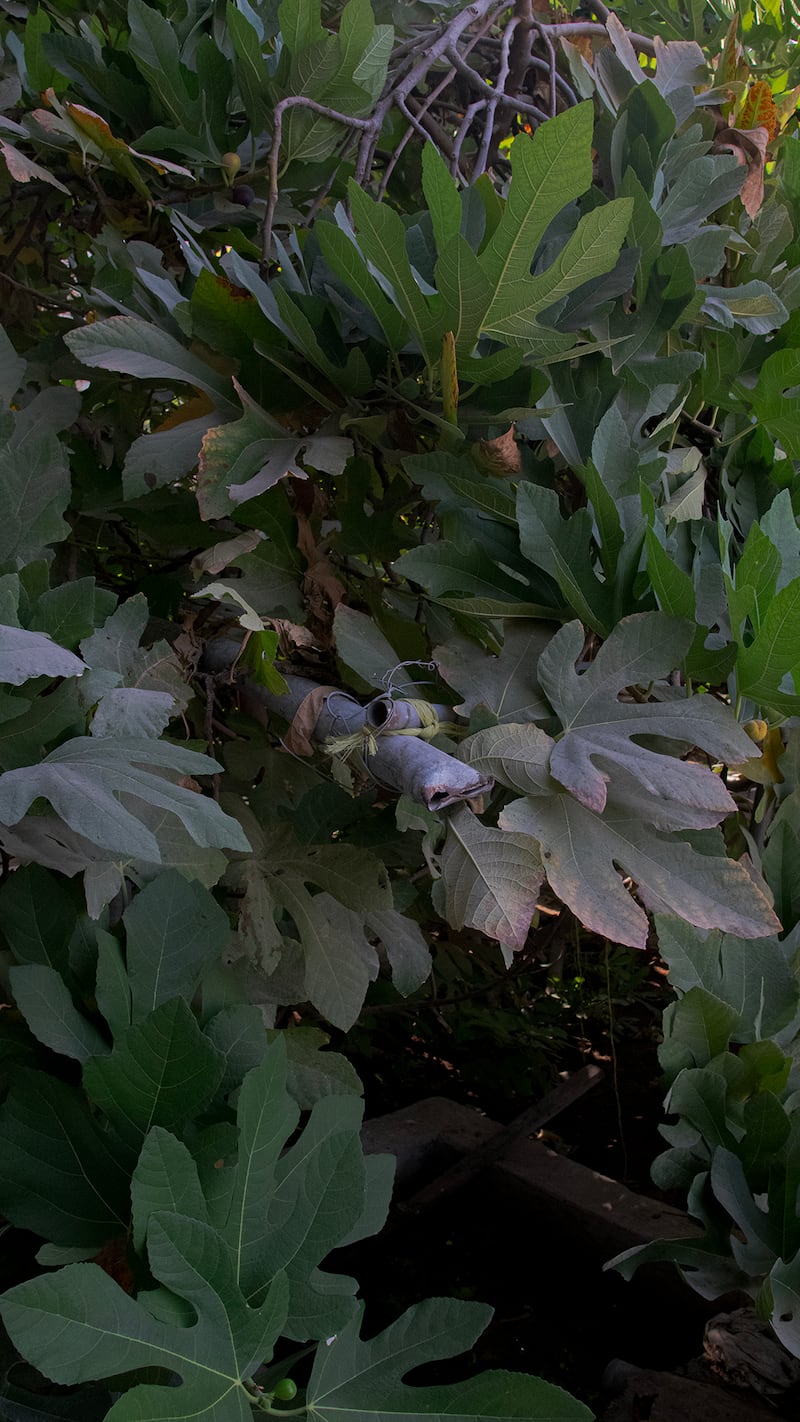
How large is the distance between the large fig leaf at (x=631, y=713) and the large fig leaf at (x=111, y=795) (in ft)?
0.82

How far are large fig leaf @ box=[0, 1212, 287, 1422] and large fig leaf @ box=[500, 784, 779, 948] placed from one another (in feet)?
1.02

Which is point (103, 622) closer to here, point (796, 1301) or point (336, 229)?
point (336, 229)

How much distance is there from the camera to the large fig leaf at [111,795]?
1.88 feet

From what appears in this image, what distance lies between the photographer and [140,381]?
1084 mm

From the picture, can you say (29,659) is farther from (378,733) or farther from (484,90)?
(484,90)

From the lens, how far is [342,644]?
793 millimetres

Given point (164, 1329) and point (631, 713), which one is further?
point (631, 713)

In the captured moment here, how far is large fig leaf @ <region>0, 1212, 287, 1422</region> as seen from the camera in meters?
0.55

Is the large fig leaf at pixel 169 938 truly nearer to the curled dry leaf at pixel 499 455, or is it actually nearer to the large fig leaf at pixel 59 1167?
the large fig leaf at pixel 59 1167

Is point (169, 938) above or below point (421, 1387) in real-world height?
above

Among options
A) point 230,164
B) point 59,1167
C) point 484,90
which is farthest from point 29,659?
point 484,90

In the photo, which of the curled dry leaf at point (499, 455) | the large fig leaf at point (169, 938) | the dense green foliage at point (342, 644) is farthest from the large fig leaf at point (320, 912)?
the curled dry leaf at point (499, 455)

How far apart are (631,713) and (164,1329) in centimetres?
52

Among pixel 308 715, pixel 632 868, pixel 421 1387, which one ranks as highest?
pixel 308 715
